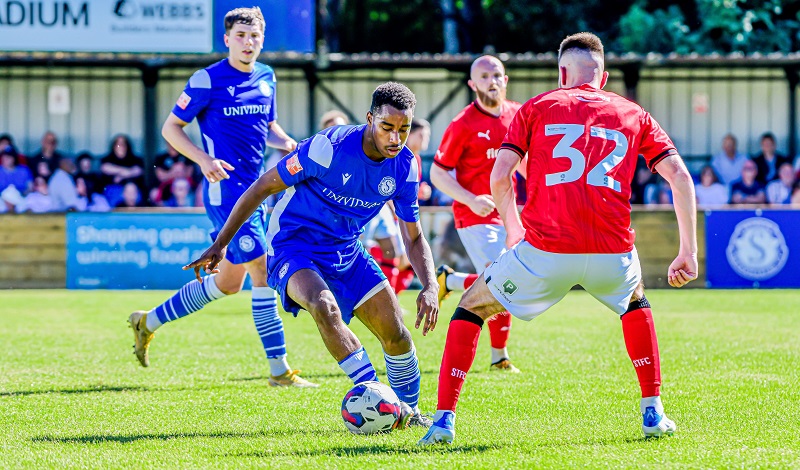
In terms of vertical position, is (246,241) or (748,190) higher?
(748,190)


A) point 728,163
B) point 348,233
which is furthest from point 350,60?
point 348,233

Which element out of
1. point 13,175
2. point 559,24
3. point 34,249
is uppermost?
point 559,24

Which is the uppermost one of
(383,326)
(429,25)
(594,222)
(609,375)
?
(429,25)

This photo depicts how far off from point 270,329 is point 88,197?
1332 centimetres

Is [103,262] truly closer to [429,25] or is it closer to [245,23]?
[245,23]

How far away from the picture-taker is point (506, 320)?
844 cm

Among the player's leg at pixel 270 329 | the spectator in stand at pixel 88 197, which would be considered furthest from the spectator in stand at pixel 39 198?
the player's leg at pixel 270 329

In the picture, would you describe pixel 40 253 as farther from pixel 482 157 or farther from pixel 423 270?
pixel 423 270

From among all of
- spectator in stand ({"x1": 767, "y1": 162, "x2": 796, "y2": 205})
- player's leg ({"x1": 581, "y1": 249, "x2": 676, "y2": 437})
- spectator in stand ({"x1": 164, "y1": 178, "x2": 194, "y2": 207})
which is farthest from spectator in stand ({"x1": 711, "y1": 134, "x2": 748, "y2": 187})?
player's leg ({"x1": 581, "y1": 249, "x2": 676, "y2": 437})

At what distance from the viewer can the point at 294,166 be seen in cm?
591

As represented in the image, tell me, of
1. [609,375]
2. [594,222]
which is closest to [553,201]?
[594,222]

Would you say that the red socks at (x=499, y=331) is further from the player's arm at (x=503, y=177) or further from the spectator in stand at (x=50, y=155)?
the spectator in stand at (x=50, y=155)

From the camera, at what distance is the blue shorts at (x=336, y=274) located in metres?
6.02

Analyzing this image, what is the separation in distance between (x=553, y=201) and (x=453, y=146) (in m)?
3.17
